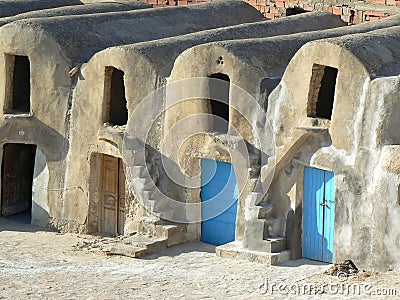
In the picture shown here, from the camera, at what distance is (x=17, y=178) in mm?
26781

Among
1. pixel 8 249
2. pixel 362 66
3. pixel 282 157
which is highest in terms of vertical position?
pixel 362 66

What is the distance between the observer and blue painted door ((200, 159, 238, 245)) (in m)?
22.9

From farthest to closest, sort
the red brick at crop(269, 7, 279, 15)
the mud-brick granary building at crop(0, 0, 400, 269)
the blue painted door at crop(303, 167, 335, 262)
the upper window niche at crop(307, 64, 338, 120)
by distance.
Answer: the red brick at crop(269, 7, 279, 15) < the upper window niche at crop(307, 64, 338, 120) < the blue painted door at crop(303, 167, 335, 262) < the mud-brick granary building at crop(0, 0, 400, 269)

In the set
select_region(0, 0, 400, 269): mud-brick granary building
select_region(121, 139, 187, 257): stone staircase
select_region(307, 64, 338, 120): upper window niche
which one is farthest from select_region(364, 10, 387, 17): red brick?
select_region(121, 139, 187, 257): stone staircase

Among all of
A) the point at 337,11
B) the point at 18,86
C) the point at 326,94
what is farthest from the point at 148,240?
the point at 337,11

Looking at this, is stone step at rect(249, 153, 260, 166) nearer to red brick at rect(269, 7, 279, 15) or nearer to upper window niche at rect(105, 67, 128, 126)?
upper window niche at rect(105, 67, 128, 126)

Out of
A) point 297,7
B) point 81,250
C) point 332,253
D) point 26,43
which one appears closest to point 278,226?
point 332,253

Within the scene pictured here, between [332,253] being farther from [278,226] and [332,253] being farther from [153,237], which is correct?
[153,237]

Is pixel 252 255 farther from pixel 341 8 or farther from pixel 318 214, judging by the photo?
pixel 341 8

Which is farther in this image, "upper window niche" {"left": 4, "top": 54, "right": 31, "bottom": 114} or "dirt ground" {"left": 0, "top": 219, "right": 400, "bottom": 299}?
"upper window niche" {"left": 4, "top": 54, "right": 31, "bottom": 114}

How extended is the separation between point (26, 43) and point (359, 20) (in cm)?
790

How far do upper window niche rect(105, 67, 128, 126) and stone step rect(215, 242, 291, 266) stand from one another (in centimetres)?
400

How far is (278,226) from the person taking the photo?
22.0m

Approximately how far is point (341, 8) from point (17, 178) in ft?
28.0
